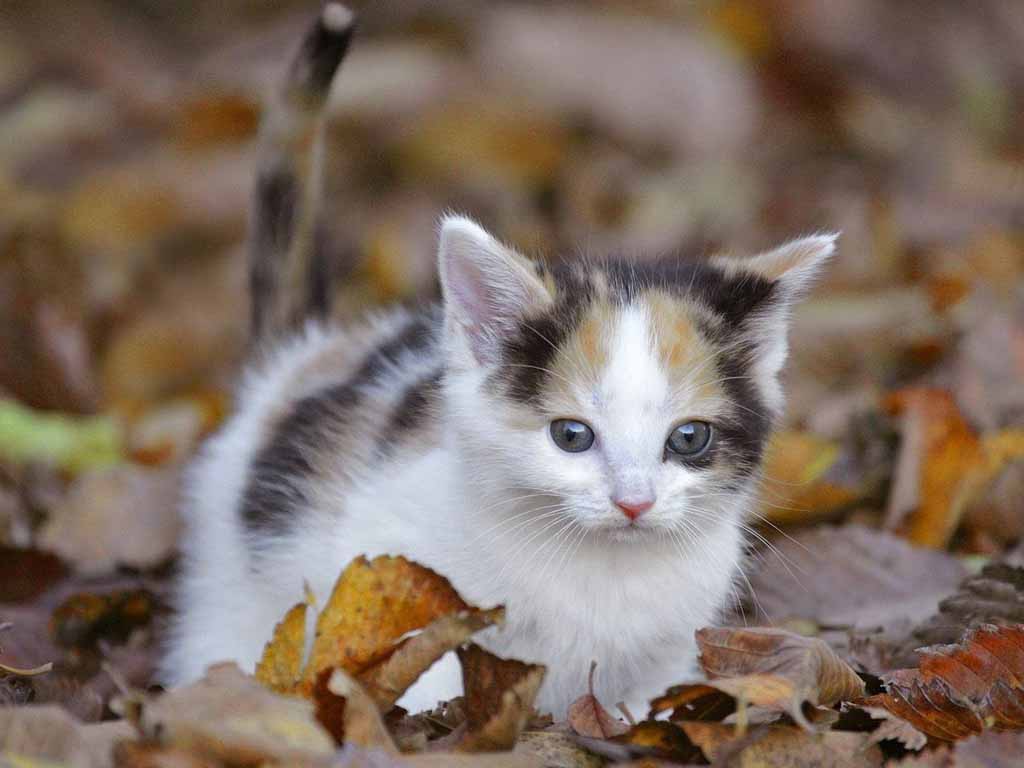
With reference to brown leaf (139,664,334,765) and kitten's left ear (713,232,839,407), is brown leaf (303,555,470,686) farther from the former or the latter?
kitten's left ear (713,232,839,407)

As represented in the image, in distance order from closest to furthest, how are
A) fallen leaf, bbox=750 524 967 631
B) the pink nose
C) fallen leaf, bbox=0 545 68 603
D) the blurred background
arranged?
the pink nose, fallen leaf, bbox=750 524 967 631, fallen leaf, bbox=0 545 68 603, the blurred background

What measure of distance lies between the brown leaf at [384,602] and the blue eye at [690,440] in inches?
18.9

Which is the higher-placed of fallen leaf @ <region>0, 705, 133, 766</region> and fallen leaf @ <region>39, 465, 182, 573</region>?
fallen leaf @ <region>0, 705, 133, 766</region>

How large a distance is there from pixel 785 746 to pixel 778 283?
2.92ft

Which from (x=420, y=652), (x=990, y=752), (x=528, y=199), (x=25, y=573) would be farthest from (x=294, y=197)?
(x=528, y=199)

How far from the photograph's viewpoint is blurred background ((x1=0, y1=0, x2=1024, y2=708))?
3238 millimetres

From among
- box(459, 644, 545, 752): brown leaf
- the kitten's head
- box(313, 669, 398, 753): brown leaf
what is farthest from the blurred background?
box(459, 644, 545, 752): brown leaf

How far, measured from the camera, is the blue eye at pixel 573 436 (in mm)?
2223

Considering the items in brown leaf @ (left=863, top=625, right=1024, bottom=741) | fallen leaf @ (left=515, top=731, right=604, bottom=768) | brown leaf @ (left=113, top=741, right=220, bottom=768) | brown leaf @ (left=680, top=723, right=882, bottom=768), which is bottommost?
brown leaf @ (left=113, top=741, right=220, bottom=768)

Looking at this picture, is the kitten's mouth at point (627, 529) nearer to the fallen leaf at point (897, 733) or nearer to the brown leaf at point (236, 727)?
the fallen leaf at point (897, 733)

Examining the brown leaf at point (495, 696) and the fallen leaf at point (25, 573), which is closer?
the brown leaf at point (495, 696)

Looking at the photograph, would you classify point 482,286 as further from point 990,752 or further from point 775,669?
point 990,752

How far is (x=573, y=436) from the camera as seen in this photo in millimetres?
2232

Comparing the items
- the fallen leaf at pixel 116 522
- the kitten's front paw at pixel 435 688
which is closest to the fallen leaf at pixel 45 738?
the kitten's front paw at pixel 435 688
